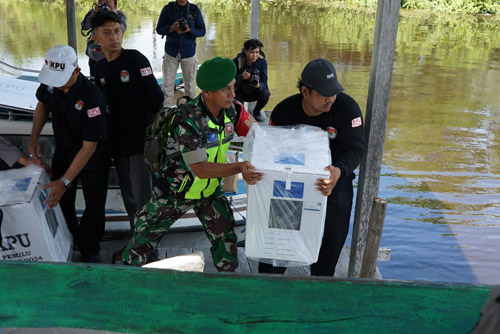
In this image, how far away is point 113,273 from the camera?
2299mm

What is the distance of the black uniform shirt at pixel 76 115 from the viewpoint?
4090 mm

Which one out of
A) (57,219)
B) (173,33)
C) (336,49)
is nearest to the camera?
(57,219)

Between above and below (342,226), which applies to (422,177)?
below

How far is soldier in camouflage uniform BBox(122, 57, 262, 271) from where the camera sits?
3.48 m

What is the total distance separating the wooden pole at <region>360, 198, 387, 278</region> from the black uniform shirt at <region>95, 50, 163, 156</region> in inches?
71.1

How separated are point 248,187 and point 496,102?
1398 centimetres

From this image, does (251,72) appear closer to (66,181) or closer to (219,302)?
(66,181)

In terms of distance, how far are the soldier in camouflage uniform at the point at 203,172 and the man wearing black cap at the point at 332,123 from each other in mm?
409

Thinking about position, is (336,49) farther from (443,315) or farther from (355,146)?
(443,315)

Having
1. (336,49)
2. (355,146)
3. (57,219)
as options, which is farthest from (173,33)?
(336,49)

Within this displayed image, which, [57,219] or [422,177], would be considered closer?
[57,219]

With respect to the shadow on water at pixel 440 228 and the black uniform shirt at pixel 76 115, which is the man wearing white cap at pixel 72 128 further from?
the shadow on water at pixel 440 228

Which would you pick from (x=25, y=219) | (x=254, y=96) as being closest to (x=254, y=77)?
(x=254, y=96)

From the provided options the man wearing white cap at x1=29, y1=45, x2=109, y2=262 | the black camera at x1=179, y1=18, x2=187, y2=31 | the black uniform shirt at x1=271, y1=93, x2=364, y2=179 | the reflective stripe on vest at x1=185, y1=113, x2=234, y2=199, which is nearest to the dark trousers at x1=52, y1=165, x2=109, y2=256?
the man wearing white cap at x1=29, y1=45, x2=109, y2=262
